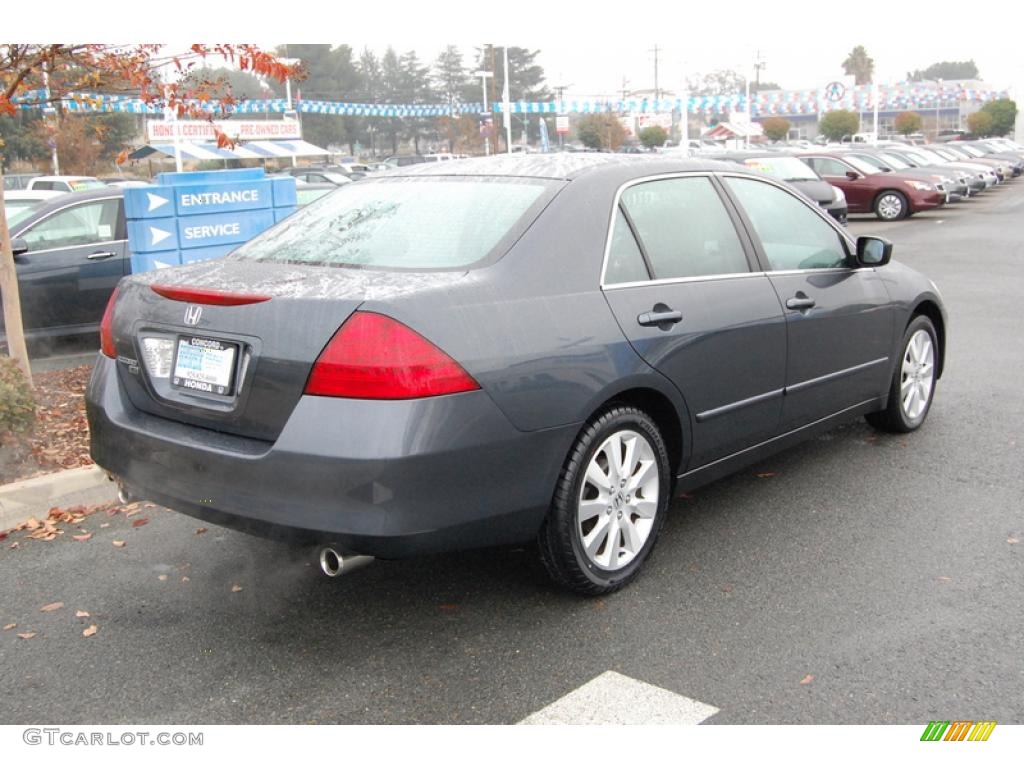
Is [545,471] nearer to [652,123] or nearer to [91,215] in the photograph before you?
[91,215]

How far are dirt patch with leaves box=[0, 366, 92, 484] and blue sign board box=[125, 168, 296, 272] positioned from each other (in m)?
1.54

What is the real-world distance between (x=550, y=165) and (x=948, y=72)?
16931 centimetres

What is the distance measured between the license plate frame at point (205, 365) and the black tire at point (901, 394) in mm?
3770

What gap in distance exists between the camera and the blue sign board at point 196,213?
8.44m

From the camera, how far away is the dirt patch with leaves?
17.2 feet

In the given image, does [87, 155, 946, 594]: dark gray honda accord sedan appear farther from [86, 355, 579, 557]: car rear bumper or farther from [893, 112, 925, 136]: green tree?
[893, 112, 925, 136]: green tree

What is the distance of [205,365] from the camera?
345 cm

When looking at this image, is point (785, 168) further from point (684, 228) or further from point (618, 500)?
point (618, 500)

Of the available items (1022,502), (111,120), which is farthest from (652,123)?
(1022,502)

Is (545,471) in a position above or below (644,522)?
above

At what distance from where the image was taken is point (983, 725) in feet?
9.66

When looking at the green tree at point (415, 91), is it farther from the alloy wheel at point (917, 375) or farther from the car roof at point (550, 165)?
the car roof at point (550, 165)

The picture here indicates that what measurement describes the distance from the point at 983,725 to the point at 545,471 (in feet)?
4.95

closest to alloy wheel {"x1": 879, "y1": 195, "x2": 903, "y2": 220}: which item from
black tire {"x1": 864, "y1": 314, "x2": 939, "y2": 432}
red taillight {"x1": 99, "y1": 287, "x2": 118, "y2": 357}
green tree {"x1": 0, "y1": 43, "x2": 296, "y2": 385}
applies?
black tire {"x1": 864, "y1": 314, "x2": 939, "y2": 432}
